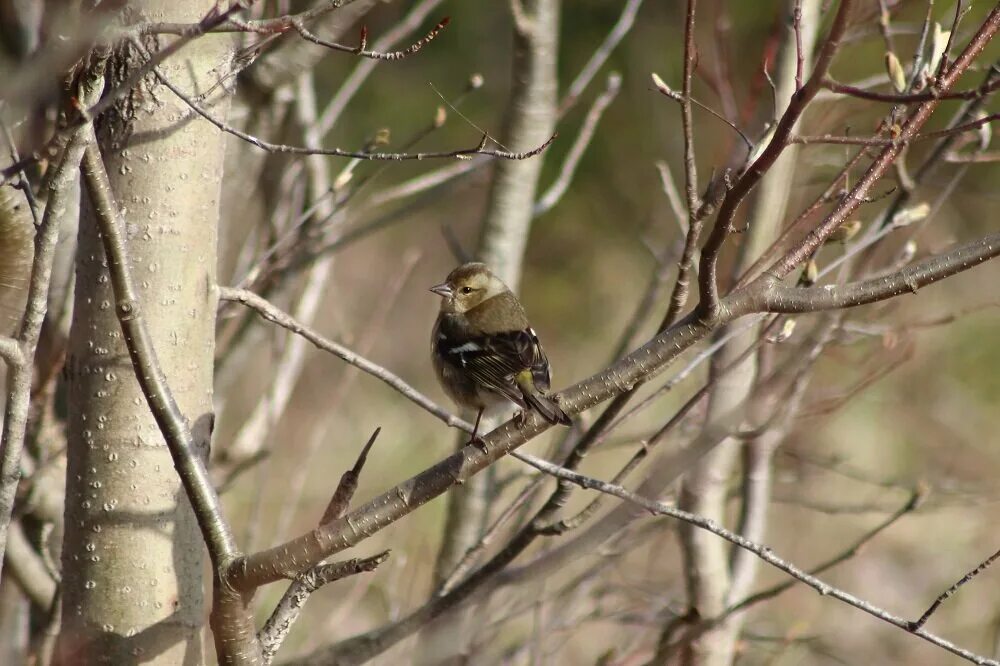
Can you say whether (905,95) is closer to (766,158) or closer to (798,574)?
(766,158)

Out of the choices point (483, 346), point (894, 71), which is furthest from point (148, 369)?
point (894, 71)

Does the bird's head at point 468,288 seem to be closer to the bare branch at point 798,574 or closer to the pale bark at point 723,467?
the pale bark at point 723,467

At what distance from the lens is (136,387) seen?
6.88ft

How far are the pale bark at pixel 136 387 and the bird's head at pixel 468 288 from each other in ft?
4.77

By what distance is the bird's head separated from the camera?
351cm

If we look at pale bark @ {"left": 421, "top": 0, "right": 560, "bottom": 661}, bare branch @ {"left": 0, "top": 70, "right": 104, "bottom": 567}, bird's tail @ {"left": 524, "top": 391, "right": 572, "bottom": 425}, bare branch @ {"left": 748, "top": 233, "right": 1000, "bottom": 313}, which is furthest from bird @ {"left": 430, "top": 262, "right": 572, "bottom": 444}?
bare branch @ {"left": 0, "top": 70, "right": 104, "bottom": 567}

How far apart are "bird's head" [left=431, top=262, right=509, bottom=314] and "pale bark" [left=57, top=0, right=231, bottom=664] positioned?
1455 millimetres

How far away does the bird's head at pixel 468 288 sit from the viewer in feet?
11.5

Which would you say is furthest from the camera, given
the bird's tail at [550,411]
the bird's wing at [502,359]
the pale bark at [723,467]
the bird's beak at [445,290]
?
the bird's beak at [445,290]

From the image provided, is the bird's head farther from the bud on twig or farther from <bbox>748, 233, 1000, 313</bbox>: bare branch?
<bbox>748, 233, 1000, 313</bbox>: bare branch

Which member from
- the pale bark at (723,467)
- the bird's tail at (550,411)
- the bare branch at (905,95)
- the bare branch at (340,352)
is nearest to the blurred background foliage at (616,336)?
the pale bark at (723,467)

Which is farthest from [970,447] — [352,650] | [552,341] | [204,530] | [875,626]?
[204,530]

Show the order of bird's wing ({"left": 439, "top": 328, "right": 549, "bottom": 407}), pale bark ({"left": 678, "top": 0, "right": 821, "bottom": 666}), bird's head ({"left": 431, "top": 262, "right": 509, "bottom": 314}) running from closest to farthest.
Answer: bird's wing ({"left": 439, "top": 328, "right": 549, "bottom": 407}) < pale bark ({"left": 678, "top": 0, "right": 821, "bottom": 666}) < bird's head ({"left": 431, "top": 262, "right": 509, "bottom": 314})

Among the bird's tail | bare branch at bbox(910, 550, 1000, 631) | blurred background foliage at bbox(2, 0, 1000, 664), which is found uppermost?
blurred background foliage at bbox(2, 0, 1000, 664)
